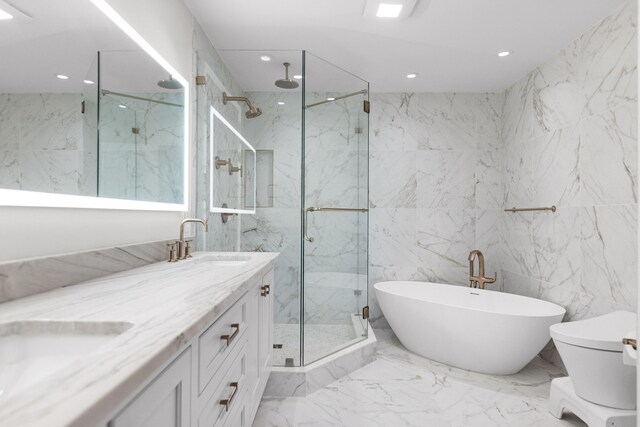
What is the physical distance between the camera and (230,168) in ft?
8.34

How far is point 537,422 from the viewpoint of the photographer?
1939 mm

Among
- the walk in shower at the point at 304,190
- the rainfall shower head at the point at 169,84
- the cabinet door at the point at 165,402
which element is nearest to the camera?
the cabinet door at the point at 165,402

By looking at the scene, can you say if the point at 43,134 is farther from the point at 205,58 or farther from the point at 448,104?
the point at 448,104

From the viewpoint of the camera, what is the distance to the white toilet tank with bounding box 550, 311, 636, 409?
162 centimetres

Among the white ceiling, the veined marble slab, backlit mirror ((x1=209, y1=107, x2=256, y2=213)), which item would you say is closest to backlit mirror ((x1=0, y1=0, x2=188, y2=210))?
the veined marble slab

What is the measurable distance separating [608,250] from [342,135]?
2007mm

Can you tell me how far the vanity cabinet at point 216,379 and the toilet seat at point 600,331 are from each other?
154 cm

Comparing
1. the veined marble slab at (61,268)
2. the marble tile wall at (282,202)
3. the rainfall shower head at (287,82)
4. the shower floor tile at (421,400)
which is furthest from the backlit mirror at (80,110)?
the shower floor tile at (421,400)

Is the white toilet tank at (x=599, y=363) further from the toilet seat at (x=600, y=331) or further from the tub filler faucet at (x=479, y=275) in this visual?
the tub filler faucet at (x=479, y=275)

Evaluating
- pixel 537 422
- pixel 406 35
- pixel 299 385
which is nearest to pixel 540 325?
pixel 537 422

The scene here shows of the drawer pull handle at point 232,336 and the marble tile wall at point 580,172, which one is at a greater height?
the marble tile wall at point 580,172

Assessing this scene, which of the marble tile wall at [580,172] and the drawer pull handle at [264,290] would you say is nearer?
the drawer pull handle at [264,290]

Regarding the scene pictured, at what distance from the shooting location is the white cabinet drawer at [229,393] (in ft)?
3.11

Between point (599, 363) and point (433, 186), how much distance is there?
2112 millimetres
